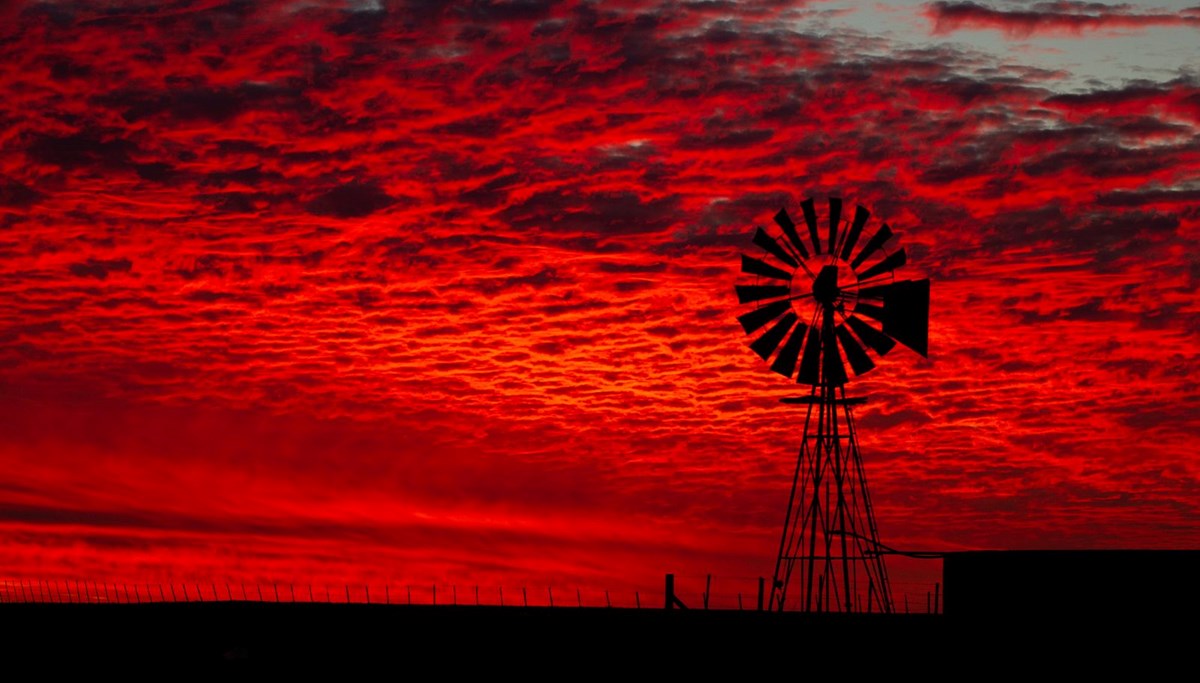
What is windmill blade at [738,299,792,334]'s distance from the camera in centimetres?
3825

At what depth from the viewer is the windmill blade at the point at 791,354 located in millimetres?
37781

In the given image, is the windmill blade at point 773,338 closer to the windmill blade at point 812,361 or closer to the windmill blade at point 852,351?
the windmill blade at point 812,361

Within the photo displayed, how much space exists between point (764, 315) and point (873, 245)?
3.02 m

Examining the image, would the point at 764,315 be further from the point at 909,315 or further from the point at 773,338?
the point at 909,315

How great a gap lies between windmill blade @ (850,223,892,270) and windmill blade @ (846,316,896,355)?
1.34 meters

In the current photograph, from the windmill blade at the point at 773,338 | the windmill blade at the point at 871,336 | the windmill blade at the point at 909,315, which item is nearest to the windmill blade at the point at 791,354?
the windmill blade at the point at 773,338

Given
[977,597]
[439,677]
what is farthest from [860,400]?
[439,677]

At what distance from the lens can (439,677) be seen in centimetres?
2886

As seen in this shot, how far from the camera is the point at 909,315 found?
3656 cm

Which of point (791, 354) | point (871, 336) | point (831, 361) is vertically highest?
point (871, 336)

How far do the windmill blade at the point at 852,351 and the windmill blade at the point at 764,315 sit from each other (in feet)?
5.38

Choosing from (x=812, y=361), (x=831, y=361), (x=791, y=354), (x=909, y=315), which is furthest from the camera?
(x=791, y=354)

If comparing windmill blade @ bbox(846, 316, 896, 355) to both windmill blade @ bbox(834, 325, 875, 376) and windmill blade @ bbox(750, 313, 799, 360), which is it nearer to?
windmill blade @ bbox(834, 325, 875, 376)

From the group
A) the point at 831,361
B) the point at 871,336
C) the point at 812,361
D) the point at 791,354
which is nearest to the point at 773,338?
the point at 791,354
